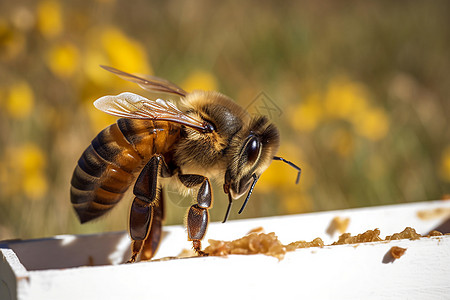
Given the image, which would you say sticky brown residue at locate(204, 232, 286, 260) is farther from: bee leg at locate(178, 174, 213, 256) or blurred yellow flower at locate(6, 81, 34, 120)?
blurred yellow flower at locate(6, 81, 34, 120)

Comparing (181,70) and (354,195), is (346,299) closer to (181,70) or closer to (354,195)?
(354,195)

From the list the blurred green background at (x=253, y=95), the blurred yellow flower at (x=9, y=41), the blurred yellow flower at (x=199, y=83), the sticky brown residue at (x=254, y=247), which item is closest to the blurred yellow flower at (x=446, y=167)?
the blurred green background at (x=253, y=95)

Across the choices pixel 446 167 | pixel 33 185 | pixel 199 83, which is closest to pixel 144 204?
pixel 33 185

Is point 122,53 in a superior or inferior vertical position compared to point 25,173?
superior

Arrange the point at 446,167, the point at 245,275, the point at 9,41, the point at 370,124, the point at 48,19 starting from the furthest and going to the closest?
1. the point at 370,124
2. the point at 446,167
3. the point at 48,19
4. the point at 9,41
5. the point at 245,275

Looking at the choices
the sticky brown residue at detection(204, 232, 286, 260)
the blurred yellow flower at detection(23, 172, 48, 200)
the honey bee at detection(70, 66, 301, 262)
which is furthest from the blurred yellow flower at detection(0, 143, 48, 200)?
the sticky brown residue at detection(204, 232, 286, 260)

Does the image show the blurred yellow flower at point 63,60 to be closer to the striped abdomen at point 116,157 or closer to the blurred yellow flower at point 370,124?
the striped abdomen at point 116,157

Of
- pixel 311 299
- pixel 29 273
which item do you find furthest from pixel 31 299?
pixel 311 299

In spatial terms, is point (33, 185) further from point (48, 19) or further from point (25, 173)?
point (48, 19)

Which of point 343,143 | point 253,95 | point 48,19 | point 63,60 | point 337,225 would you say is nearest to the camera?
point 337,225
